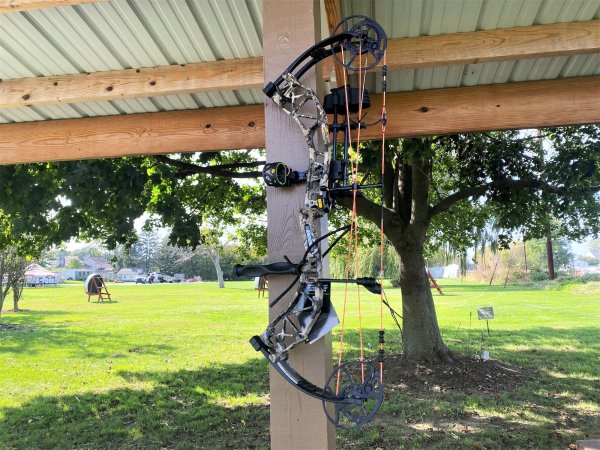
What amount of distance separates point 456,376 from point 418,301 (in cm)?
96

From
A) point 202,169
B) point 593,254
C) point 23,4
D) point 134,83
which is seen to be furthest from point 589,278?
point 23,4

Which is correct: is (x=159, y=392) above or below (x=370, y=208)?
below

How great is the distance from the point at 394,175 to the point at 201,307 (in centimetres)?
1145

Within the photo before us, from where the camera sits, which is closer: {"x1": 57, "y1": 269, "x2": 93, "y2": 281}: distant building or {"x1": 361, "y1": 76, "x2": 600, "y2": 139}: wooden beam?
{"x1": 361, "y1": 76, "x2": 600, "y2": 139}: wooden beam

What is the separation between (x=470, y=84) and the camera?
2877 millimetres

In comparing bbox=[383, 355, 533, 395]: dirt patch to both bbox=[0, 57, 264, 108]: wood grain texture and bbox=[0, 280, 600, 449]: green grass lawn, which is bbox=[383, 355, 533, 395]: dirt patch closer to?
bbox=[0, 280, 600, 449]: green grass lawn

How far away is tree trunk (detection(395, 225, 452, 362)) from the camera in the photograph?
6031 millimetres

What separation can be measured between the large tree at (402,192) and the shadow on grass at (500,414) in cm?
109

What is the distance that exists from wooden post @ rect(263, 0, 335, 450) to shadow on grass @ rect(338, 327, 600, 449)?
8.71ft

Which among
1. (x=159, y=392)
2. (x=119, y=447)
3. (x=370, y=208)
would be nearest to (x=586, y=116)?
(x=370, y=208)

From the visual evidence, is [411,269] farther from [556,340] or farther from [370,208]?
[556,340]

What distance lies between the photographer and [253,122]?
316 cm

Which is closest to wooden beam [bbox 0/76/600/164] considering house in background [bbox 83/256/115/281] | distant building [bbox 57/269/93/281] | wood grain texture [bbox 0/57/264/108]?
wood grain texture [bbox 0/57/264/108]

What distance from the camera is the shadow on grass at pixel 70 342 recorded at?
8.41 metres
